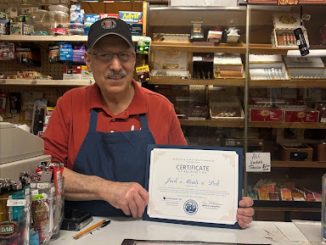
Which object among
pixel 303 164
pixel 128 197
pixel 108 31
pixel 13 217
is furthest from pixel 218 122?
pixel 13 217

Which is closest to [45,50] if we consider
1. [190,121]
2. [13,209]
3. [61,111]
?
[190,121]

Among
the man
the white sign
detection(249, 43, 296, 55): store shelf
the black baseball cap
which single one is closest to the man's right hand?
the man

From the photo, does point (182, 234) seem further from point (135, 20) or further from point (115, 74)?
point (135, 20)

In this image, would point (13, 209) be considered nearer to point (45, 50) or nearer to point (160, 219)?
point (160, 219)

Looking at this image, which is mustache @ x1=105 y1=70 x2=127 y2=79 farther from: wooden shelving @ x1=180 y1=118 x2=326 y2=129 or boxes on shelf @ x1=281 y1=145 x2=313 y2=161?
boxes on shelf @ x1=281 y1=145 x2=313 y2=161

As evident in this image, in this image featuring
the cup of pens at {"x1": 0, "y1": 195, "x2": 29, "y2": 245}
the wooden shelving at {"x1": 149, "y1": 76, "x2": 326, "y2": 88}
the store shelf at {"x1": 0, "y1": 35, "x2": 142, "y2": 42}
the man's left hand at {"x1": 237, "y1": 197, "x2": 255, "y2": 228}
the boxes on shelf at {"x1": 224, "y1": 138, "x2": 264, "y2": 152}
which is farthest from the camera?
the boxes on shelf at {"x1": 224, "y1": 138, "x2": 264, "y2": 152}

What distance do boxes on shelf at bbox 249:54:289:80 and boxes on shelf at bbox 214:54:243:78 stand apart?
11cm

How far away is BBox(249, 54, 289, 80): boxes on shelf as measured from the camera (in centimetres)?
342

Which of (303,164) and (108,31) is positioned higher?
(108,31)

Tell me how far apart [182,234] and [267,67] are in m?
2.50

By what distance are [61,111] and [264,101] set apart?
218cm

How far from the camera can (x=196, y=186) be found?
1430 mm

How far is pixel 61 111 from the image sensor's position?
1845 mm

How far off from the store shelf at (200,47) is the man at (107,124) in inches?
64.4
